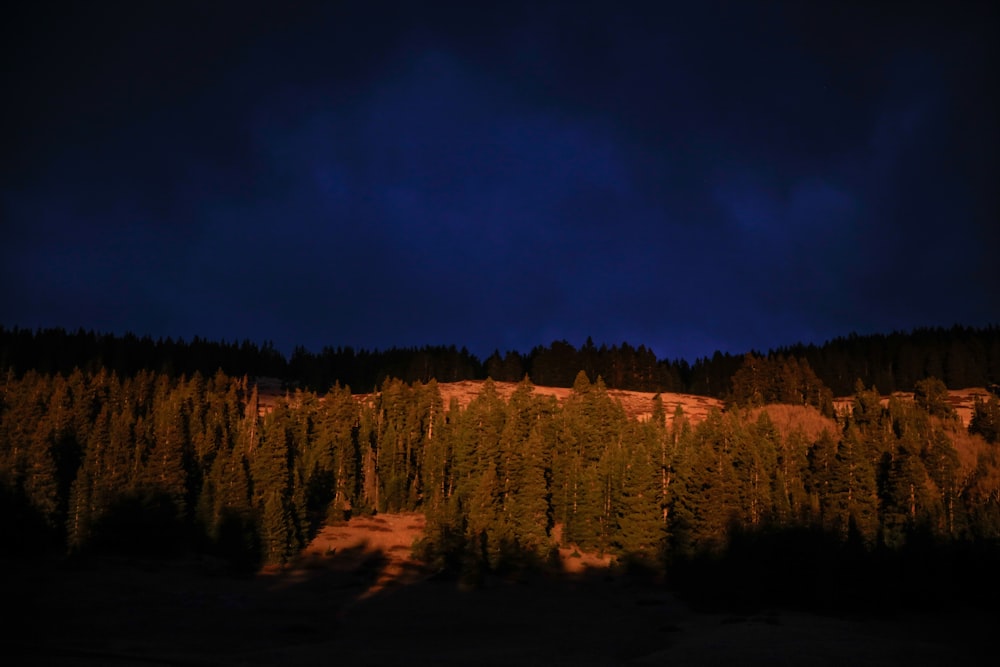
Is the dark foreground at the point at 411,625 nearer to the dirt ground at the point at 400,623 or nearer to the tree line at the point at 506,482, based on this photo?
the dirt ground at the point at 400,623

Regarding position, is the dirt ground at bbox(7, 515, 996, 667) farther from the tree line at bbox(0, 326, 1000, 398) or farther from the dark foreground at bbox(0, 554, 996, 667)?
the tree line at bbox(0, 326, 1000, 398)

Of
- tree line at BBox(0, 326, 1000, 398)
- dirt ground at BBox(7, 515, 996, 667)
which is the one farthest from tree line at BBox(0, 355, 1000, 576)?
tree line at BBox(0, 326, 1000, 398)

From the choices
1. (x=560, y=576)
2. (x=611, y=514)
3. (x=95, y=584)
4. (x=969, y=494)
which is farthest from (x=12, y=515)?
(x=969, y=494)

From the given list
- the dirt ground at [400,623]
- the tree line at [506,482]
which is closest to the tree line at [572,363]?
the tree line at [506,482]

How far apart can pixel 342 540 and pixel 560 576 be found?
83.5ft

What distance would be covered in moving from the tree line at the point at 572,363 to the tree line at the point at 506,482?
56.5 metres

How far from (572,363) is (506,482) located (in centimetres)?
10179

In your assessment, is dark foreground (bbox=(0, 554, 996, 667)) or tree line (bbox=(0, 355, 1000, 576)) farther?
tree line (bbox=(0, 355, 1000, 576))

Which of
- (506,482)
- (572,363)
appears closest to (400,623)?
(506,482)

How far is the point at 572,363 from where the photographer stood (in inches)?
7121

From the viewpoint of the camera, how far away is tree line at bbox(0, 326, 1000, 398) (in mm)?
152875

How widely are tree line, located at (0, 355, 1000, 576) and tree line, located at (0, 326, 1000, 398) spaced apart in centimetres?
5650

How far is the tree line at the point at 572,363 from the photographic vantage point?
152875 millimetres

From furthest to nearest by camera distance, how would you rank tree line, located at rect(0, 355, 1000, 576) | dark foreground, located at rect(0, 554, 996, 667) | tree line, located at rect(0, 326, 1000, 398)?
tree line, located at rect(0, 326, 1000, 398) → tree line, located at rect(0, 355, 1000, 576) → dark foreground, located at rect(0, 554, 996, 667)
